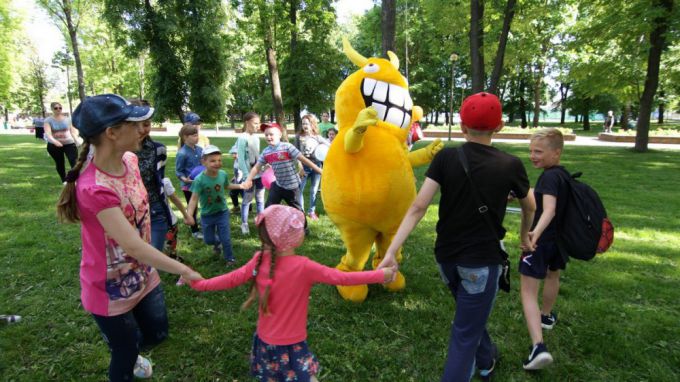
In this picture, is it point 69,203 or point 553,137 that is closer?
point 69,203

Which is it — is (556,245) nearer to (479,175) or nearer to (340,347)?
(479,175)

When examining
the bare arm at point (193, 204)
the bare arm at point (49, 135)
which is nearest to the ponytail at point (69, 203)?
the bare arm at point (193, 204)

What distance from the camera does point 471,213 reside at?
2322 mm

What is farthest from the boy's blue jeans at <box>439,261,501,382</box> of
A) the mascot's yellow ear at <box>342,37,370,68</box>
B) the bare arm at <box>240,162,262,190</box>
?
the bare arm at <box>240,162,262,190</box>

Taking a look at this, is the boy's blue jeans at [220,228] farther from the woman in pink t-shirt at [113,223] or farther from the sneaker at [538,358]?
the sneaker at [538,358]

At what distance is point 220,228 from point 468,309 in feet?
11.6

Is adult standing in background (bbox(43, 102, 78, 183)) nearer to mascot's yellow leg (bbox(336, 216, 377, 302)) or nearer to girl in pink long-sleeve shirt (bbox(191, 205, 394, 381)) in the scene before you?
mascot's yellow leg (bbox(336, 216, 377, 302))

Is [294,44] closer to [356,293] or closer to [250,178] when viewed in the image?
[250,178]

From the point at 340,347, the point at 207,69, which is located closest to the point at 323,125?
the point at 340,347

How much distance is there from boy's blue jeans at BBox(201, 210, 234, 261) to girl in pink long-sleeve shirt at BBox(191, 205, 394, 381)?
9.70ft

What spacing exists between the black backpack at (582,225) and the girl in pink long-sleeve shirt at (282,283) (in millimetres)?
1783

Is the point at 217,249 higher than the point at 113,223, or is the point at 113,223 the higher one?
the point at 113,223

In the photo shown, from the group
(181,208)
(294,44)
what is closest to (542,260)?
(181,208)

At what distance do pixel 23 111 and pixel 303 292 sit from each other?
82.0m
